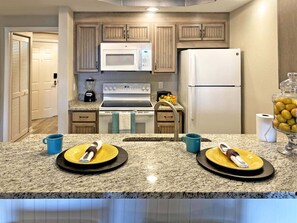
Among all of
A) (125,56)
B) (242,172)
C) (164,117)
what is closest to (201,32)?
(125,56)

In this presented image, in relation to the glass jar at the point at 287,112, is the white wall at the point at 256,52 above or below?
above

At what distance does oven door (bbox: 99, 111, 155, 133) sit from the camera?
341 cm

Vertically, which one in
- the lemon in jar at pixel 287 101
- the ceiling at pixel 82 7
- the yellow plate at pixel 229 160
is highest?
the ceiling at pixel 82 7

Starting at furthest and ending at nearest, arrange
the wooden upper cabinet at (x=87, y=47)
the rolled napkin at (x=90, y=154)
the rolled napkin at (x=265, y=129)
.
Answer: the wooden upper cabinet at (x=87, y=47), the rolled napkin at (x=265, y=129), the rolled napkin at (x=90, y=154)

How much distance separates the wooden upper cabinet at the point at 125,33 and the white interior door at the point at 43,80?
12.7 ft

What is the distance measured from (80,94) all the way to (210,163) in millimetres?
3361

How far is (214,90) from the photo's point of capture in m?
3.27

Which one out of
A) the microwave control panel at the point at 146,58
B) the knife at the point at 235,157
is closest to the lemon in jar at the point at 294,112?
the knife at the point at 235,157

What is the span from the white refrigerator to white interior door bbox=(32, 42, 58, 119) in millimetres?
5045

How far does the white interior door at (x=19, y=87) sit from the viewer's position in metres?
4.59

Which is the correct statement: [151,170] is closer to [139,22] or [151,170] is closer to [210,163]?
[210,163]

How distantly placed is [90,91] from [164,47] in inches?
53.8

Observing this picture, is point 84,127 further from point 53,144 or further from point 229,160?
point 229,160

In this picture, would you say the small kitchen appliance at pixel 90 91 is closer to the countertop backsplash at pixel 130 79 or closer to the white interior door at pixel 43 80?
the countertop backsplash at pixel 130 79
